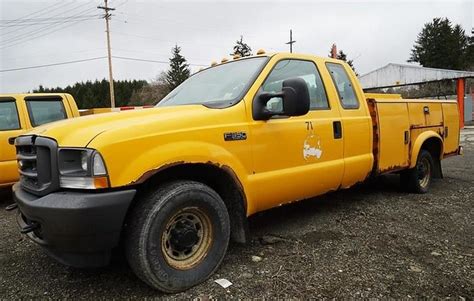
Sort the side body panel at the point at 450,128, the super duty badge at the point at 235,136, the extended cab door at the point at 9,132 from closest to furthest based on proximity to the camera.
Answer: the super duty badge at the point at 235,136 < the extended cab door at the point at 9,132 < the side body panel at the point at 450,128

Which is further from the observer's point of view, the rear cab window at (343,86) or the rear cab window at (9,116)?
the rear cab window at (9,116)

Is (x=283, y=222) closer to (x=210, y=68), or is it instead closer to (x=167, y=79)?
(x=210, y=68)

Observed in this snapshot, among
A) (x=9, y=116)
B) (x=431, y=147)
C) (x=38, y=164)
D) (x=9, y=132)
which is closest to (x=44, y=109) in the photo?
(x=9, y=116)

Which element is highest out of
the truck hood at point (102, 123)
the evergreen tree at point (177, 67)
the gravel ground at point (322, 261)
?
the evergreen tree at point (177, 67)

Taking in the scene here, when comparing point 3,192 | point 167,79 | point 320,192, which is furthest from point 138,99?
point 320,192

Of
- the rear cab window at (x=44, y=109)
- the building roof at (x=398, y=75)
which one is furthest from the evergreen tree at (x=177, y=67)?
the rear cab window at (x=44, y=109)

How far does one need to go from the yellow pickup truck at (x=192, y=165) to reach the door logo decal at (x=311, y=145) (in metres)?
0.01

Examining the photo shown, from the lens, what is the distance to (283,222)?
14.5 ft

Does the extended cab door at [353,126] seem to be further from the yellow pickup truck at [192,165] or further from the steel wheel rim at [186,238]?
the steel wheel rim at [186,238]

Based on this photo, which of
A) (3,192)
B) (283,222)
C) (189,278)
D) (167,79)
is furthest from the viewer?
(167,79)

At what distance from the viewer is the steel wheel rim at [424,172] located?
18.7ft

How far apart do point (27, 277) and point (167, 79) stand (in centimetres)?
5956

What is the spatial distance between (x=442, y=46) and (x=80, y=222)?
69.9 metres

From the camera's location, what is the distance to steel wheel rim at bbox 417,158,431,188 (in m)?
5.71
